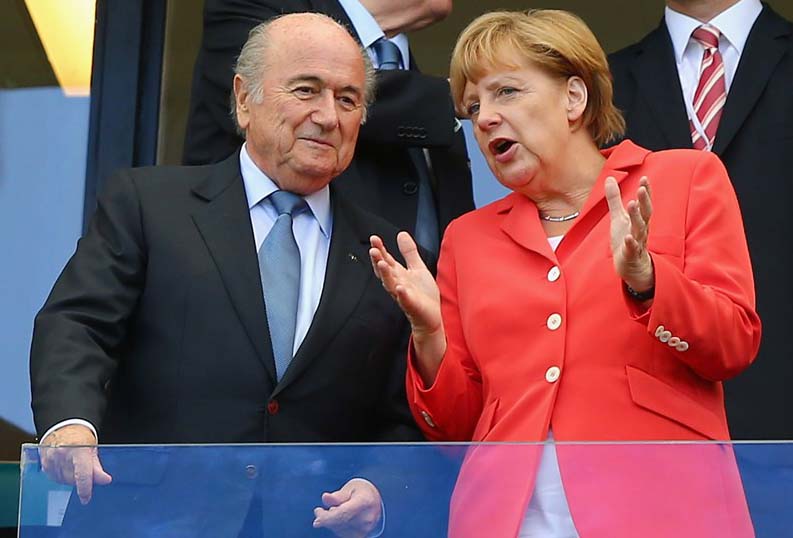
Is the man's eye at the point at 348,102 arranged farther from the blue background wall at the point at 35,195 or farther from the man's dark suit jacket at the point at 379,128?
the blue background wall at the point at 35,195

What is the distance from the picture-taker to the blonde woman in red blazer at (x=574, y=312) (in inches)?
103

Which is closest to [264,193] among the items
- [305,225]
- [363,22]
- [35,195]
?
[305,225]

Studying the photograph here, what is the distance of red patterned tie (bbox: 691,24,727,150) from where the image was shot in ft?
12.9

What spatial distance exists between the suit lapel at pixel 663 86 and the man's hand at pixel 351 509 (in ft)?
5.07

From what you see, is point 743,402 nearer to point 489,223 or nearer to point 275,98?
point 489,223

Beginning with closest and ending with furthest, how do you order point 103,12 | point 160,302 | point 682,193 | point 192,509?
point 192,509 < point 682,193 < point 160,302 < point 103,12

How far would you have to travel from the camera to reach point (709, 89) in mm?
3984

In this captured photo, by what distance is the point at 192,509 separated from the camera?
267 cm

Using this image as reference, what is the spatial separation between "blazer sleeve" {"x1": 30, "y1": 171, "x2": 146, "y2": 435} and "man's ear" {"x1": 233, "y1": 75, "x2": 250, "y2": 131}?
28 centimetres

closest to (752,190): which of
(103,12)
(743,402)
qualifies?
(743,402)

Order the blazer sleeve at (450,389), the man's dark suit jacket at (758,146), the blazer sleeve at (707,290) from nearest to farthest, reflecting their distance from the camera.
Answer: the blazer sleeve at (707,290) < the blazer sleeve at (450,389) < the man's dark suit jacket at (758,146)

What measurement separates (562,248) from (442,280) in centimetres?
27

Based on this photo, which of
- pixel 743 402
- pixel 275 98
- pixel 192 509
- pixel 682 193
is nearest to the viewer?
pixel 192 509

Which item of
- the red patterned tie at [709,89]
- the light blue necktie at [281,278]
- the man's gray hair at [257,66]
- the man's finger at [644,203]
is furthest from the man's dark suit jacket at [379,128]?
the man's finger at [644,203]
